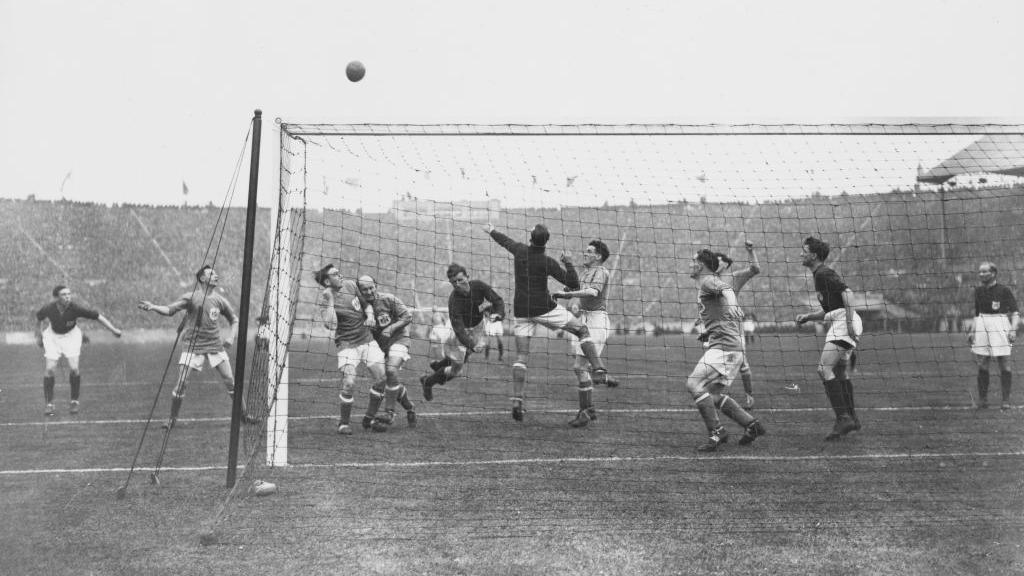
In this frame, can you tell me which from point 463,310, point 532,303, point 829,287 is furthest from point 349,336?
point 829,287

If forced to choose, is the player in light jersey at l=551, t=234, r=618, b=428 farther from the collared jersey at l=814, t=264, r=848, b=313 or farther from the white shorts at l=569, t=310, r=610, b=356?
the collared jersey at l=814, t=264, r=848, b=313

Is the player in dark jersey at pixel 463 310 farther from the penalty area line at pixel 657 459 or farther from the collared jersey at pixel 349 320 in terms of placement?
the penalty area line at pixel 657 459

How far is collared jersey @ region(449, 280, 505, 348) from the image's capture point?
31.4 ft

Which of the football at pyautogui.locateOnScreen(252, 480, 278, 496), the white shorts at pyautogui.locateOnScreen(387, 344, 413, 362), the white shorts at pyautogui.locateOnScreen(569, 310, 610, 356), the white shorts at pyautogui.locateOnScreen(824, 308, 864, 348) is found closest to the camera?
the football at pyautogui.locateOnScreen(252, 480, 278, 496)

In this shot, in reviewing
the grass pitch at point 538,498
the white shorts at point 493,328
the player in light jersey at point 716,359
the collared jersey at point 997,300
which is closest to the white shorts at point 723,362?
the player in light jersey at point 716,359

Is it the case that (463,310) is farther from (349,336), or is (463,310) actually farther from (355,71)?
(355,71)

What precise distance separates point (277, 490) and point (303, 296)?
26710mm

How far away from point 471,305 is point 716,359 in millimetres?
3367

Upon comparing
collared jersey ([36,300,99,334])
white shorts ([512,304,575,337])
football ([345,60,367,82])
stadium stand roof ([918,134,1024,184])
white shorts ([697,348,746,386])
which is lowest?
white shorts ([697,348,746,386])

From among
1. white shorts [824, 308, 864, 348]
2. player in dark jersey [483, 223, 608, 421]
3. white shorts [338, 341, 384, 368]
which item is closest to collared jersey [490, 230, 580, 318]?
player in dark jersey [483, 223, 608, 421]

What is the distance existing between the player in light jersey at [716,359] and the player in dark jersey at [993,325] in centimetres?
455

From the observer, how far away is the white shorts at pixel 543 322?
29.3ft

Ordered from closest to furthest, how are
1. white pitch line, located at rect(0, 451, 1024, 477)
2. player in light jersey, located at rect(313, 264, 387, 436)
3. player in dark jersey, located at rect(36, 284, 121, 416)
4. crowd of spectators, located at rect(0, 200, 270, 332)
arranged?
white pitch line, located at rect(0, 451, 1024, 477), player in light jersey, located at rect(313, 264, 387, 436), player in dark jersey, located at rect(36, 284, 121, 416), crowd of spectators, located at rect(0, 200, 270, 332)

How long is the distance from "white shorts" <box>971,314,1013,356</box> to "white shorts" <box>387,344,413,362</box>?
743 centimetres
